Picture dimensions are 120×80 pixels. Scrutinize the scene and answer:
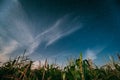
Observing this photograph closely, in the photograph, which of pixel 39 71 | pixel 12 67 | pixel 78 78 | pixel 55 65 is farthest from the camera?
pixel 55 65

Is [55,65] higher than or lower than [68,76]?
higher

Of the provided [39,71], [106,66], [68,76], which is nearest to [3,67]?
[39,71]

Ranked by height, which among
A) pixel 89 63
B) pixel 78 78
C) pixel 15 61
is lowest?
pixel 78 78

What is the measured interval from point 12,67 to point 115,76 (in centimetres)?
327

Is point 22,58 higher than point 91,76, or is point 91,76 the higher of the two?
point 22,58

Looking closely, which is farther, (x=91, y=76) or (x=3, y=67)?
(x=3, y=67)

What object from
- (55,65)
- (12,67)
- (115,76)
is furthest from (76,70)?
(55,65)

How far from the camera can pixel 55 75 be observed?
7008mm

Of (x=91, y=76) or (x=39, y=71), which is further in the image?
(x=39, y=71)

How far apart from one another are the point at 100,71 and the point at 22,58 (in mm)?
2650

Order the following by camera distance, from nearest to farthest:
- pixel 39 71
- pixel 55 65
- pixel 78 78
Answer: pixel 78 78 → pixel 39 71 → pixel 55 65

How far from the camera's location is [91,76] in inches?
237

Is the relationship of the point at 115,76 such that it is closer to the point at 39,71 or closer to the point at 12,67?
the point at 39,71

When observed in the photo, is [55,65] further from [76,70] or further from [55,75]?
[76,70]
